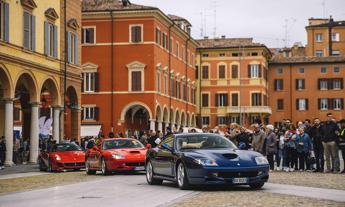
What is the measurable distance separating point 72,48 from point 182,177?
33323 mm

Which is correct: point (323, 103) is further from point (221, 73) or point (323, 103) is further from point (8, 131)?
point (8, 131)

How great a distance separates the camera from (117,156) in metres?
27.2

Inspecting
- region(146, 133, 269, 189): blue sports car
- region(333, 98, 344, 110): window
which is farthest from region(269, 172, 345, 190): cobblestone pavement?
region(333, 98, 344, 110): window

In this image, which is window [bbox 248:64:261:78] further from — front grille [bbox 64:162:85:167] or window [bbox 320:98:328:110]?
front grille [bbox 64:162:85:167]

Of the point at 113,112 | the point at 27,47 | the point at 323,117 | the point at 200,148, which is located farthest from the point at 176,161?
the point at 323,117

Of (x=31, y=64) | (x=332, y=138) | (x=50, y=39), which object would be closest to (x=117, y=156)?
(x=332, y=138)

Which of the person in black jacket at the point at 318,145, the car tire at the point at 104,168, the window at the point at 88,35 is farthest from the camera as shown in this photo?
the window at the point at 88,35

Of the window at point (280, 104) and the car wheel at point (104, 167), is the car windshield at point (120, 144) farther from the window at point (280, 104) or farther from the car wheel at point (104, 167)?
the window at point (280, 104)

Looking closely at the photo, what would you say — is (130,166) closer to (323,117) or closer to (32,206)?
(32,206)

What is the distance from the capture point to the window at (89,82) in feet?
225

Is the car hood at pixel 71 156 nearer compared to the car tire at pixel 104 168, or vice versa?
the car tire at pixel 104 168

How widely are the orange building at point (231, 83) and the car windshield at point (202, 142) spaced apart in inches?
3018

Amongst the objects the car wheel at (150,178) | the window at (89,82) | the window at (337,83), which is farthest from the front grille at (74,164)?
the window at (337,83)

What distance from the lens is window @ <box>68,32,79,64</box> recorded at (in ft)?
164
